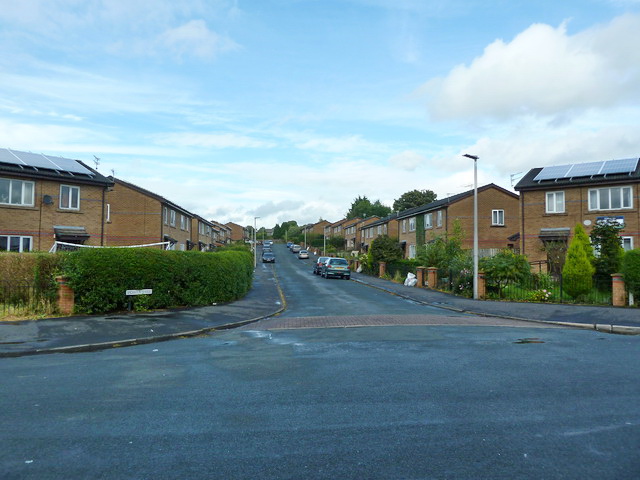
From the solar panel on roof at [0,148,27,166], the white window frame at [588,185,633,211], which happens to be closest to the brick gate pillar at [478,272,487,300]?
the white window frame at [588,185,633,211]

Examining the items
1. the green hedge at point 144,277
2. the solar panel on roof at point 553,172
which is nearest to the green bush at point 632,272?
the green hedge at point 144,277

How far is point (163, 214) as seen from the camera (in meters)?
36.6

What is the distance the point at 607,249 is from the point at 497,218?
21.7 m

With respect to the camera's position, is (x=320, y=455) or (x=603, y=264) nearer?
(x=320, y=455)

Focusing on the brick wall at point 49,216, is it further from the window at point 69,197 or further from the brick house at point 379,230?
the brick house at point 379,230

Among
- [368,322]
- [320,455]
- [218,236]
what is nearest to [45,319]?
[368,322]

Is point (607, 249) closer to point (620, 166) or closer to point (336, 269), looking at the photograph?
point (620, 166)

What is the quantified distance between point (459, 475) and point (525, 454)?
0.84 m

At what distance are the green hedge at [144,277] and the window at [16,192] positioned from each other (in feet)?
46.5

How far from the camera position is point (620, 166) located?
2939cm

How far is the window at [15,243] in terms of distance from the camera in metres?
24.8

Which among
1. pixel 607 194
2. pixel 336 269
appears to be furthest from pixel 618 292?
pixel 336 269

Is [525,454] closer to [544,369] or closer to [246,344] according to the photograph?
[544,369]

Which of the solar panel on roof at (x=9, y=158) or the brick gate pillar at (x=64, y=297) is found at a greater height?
the solar panel on roof at (x=9, y=158)
